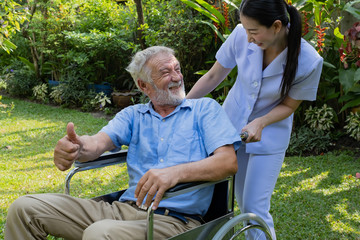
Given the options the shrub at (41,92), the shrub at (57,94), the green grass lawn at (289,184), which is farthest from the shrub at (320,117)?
the shrub at (41,92)

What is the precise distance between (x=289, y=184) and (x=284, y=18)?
88.2 inches

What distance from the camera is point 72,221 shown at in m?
1.92

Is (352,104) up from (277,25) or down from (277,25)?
down

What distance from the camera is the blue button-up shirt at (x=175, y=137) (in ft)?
6.63

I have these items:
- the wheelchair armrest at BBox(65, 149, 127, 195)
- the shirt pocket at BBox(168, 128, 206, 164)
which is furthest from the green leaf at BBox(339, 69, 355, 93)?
the wheelchair armrest at BBox(65, 149, 127, 195)

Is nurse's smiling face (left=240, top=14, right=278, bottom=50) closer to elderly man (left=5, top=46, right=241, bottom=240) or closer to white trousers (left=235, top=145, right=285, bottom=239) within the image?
elderly man (left=5, top=46, right=241, bottom=240)

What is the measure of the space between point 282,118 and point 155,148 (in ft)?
2.22

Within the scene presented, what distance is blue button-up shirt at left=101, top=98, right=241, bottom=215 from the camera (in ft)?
6.63

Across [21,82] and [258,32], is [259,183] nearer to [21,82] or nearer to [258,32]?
[258,32]

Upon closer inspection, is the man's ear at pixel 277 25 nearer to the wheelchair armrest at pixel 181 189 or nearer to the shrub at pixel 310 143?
the wheelchair armrest at pixel 181 189

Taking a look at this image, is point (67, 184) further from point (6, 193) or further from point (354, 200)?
point (354, 200)

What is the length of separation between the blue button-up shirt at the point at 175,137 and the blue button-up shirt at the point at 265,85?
7.6 inches

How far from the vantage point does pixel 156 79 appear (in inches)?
88.3

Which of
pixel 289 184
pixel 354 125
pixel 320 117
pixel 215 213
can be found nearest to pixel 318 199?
pixel 289 184
